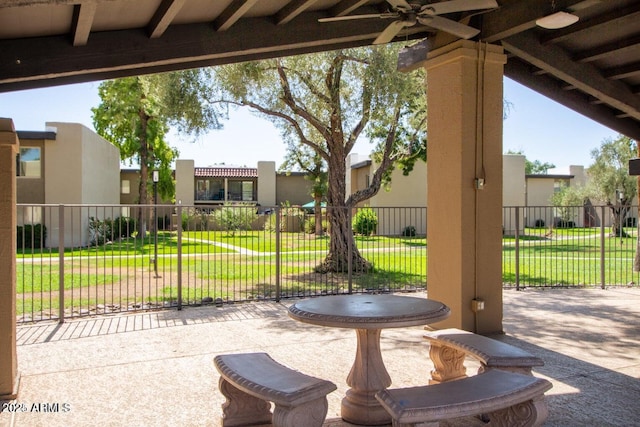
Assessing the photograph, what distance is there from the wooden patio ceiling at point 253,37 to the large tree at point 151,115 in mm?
3416

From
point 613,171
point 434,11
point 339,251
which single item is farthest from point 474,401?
point 613,171

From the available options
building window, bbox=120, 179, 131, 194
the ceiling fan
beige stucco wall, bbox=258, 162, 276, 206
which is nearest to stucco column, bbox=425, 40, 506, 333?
the ceiling fan

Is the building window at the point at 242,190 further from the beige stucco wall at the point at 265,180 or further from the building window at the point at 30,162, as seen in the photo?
the building window at the point at 30,162

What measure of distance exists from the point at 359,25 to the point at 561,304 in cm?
591

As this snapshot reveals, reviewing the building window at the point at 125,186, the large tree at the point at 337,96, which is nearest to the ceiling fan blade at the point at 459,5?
the large tree at the point at 337,96

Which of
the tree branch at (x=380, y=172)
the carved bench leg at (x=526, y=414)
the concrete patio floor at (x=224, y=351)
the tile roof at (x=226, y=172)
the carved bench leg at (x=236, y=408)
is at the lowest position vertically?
the concrete patio floor at (x=224, y=351)

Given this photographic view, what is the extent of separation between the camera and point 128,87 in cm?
2553

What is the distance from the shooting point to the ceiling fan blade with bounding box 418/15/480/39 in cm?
529

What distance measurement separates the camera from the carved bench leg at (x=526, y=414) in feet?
10.2

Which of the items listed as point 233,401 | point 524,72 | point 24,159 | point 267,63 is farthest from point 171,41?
point 24,159

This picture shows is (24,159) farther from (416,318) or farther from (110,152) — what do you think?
(416,318)

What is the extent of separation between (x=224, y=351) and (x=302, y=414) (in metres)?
3.04

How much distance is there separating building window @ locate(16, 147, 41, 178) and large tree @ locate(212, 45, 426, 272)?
12110 millimetres

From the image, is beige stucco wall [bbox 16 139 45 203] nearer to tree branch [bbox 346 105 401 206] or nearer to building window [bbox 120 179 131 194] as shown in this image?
tree branch [bbox 346 105 401 206]
